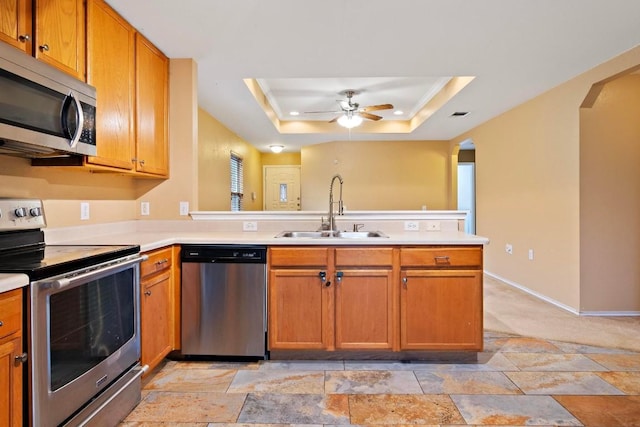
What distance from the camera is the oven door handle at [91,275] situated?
1295mm

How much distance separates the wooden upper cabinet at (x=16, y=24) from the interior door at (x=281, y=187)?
6954 millimetres

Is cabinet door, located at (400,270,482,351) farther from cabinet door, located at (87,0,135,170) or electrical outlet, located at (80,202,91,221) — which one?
electrical outlet, located at (80,202,91,221)

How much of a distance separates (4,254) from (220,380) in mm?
1309

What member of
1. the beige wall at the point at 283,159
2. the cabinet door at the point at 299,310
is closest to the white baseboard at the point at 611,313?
the cabinet door at the point at 299,310

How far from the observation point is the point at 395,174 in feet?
22.1

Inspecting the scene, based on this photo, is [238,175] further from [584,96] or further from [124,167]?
[584,96]

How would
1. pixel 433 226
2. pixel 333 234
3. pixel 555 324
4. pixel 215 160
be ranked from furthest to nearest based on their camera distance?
pixel 215 160
pixel 555 324
pixel 433 226
pixel 333 234

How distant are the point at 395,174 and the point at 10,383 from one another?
20.6 feet

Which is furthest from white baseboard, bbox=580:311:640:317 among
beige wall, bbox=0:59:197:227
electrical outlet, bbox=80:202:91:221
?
electrical outlet, bbox=80:202:91:221

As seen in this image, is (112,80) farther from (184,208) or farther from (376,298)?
(376,298)

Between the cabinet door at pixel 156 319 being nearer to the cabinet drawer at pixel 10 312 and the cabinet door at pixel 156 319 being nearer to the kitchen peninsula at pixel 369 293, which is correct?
the kitchen peninsula at pixel 369 293

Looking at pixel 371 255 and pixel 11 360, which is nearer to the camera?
pixel 11 360

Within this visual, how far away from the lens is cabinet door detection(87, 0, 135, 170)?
1.96m

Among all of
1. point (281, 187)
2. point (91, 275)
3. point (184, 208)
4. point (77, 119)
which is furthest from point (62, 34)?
point (281, 187)
